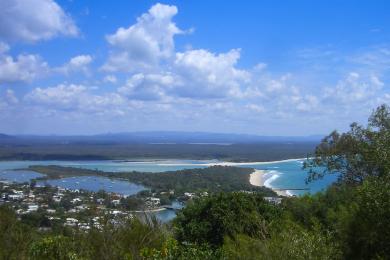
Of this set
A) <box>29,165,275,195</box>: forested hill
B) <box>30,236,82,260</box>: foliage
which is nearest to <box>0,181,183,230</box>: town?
<box>30,236,82,260</box>: foliage

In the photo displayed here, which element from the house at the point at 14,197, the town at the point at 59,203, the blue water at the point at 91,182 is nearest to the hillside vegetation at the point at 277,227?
the town at the point at 59,203

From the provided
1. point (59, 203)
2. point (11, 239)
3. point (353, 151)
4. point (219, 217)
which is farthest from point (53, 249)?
point (59, 203)

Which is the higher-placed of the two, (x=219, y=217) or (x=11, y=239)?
(x=11, y=239)

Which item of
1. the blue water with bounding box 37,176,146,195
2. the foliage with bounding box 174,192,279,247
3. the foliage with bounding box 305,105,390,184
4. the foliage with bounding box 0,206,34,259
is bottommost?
the blue water with bounding box 37,176,146,195

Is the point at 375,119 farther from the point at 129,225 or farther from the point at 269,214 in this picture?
the point at 129,225

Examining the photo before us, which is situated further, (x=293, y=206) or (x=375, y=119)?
(x=293, y=206)

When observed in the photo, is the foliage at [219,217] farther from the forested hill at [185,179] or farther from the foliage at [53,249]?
the forested hill at [185,179]

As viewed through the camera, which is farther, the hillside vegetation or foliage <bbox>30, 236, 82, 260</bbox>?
foliage <bbox>30, 236, 82, 260</bbox>

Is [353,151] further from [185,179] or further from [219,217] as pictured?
[185,179]

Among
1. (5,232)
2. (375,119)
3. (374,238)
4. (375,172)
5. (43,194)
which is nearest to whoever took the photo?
(374,238)

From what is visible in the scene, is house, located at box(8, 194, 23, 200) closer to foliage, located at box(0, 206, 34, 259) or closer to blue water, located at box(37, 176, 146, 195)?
blue water, located at box(37, 176, 146, 195)

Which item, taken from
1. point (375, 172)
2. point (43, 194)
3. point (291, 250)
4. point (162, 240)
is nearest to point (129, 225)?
point (162, 240)
